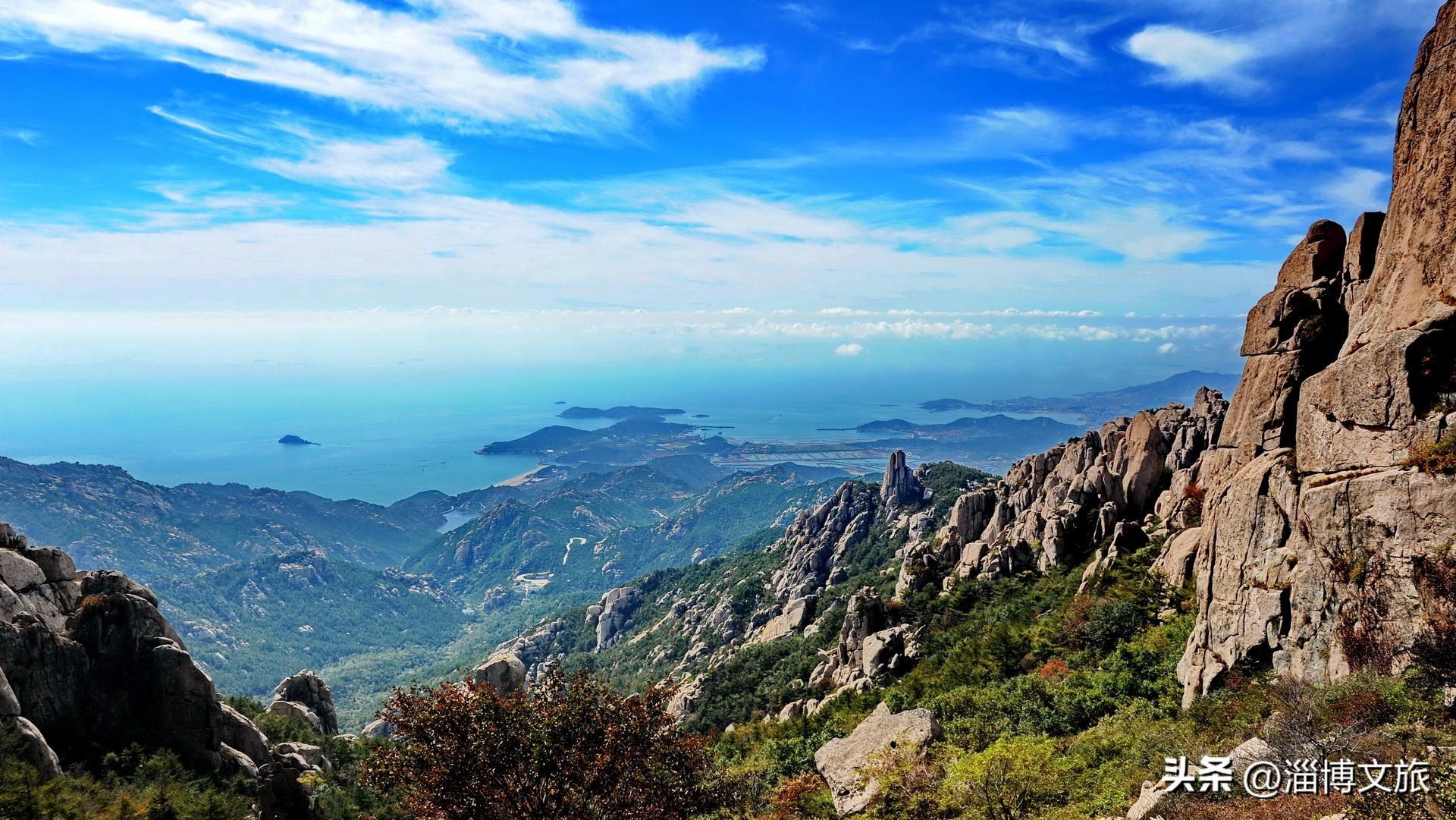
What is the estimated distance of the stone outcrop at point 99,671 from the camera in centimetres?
2617

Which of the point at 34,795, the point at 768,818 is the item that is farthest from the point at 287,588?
the point at 768,818

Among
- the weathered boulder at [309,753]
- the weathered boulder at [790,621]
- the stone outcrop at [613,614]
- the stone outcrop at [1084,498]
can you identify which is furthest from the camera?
the stone outcrop at [613,614]

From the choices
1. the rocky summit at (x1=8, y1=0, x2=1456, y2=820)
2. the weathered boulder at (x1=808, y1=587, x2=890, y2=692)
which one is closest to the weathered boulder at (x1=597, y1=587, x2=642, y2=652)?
the rocky summit at (x1=8, y1=0, x2=1456, y2=820)

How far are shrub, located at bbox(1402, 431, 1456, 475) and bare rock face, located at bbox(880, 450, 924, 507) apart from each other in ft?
281

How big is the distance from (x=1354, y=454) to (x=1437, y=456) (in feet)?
7.12

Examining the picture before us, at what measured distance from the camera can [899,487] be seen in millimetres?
102438

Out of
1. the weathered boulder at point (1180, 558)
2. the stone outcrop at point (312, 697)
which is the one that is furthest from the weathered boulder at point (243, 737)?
the weathered boulder at point (1180, 558)

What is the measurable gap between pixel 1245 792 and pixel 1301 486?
400 inches

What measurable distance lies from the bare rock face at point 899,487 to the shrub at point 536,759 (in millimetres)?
88110

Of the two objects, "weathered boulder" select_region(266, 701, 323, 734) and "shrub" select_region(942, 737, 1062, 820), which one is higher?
"shrub" select_region(942, 737, 1062, 820)

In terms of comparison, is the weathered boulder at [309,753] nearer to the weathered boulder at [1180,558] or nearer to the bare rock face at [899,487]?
the weathered boulder at [1180,558]

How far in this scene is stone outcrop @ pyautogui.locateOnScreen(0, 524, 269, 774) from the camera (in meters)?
26.2

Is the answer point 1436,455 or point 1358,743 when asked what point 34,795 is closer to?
point 1358,743

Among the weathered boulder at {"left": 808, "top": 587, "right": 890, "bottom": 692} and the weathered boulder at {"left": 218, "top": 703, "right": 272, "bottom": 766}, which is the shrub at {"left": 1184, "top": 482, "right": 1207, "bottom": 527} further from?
the weathered boulder at {"left": 218, "top": 703, "right": 272, "bottom": 766}
